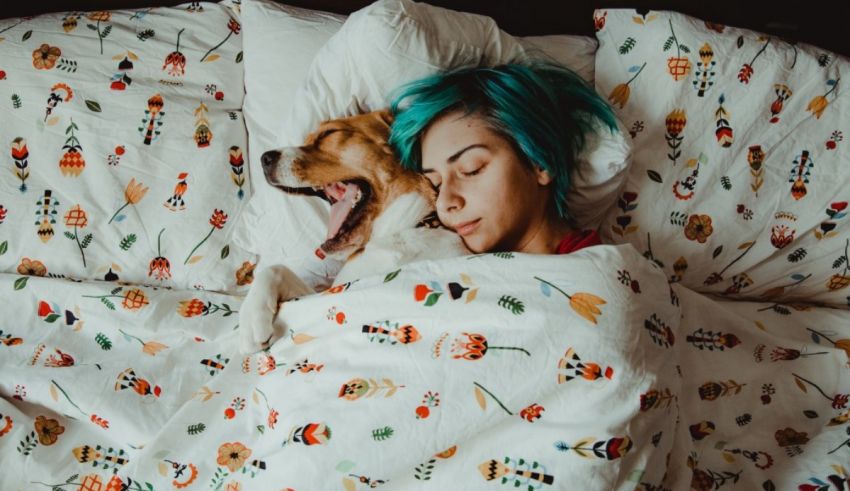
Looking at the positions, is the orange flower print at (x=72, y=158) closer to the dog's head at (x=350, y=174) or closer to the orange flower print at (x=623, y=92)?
the dog's head at (x=350, y=174)

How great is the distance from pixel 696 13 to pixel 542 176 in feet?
1.93

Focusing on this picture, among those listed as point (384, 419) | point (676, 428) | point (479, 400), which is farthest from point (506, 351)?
point (676, 428)

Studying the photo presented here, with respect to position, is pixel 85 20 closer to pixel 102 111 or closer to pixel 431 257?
pixel 102 111

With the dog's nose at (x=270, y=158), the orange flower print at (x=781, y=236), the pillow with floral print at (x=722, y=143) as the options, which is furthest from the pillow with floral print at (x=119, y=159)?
the orange flower print at (x=781, y=236)

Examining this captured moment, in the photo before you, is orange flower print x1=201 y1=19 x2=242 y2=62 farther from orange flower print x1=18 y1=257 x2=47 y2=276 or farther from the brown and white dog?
orange flower print x1=18 y1=257 x2=47 y2=276

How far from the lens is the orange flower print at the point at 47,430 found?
962mm

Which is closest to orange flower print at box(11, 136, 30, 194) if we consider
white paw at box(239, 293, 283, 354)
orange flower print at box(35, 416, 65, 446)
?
orange flower print at box(35, 416, 65, 446)

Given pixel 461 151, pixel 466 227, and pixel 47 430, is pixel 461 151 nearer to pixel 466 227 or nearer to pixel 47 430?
pixel 466 227

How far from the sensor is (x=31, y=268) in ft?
3.79

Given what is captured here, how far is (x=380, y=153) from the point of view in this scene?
993 millimetres

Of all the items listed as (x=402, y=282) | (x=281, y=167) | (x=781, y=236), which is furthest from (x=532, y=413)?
(x=781, y=236)

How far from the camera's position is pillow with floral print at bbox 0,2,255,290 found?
1.14 metres

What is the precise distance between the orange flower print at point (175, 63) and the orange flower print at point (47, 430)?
0.67m

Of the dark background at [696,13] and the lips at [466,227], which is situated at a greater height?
the dark background at [696,13]
